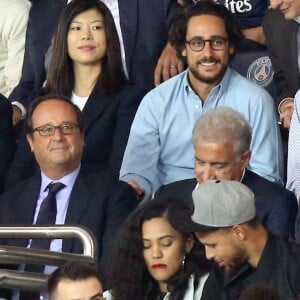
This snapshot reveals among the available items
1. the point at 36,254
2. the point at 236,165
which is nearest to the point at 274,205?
the point at 236,165

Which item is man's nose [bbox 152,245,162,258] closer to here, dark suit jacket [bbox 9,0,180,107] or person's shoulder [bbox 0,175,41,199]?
person's shoulder [bbox 0,175,41,199]

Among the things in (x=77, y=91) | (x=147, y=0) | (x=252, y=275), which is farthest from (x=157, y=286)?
(x=147, y=0)

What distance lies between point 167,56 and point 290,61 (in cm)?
68

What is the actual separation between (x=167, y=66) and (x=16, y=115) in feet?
2.99

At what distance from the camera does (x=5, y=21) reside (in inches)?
329

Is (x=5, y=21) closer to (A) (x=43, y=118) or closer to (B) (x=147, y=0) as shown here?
(B) (x=147, y=0)

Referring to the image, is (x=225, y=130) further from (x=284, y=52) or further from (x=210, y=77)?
(x=284, y=52)

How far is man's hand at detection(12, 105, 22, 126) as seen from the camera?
776 cm

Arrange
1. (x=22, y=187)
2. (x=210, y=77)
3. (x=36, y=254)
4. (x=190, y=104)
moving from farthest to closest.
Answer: (x=190, y=104) < (x=210, y=77) < (x=22, y=187) < (x=36, y=254)

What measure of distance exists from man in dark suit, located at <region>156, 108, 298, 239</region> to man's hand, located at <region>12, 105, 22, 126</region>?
1.73 metres

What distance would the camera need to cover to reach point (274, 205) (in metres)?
6.18

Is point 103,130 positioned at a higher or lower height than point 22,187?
higher

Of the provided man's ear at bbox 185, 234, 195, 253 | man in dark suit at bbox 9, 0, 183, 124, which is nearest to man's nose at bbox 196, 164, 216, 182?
man's ear at bbox 185, 234, 195, 253

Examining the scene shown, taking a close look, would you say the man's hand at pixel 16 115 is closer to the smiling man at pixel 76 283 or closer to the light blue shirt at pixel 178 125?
the light blue shirt at pixel 178 125
